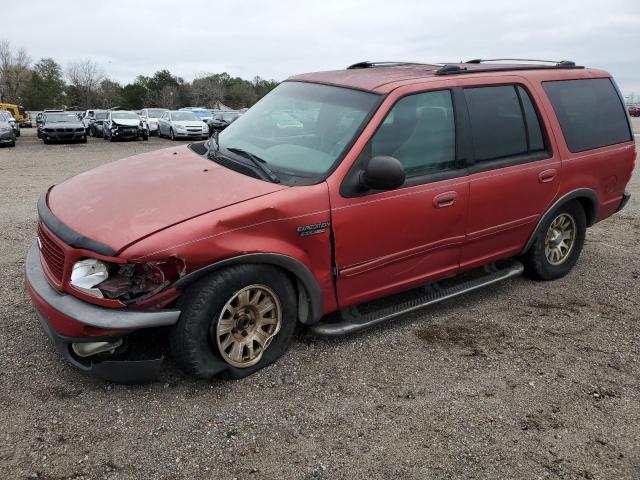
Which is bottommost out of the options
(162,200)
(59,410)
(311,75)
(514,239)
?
(59,410)

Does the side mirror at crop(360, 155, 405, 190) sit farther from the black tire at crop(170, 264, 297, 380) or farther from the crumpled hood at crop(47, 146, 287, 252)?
the black tire at crop(170, 264, 297, 380)

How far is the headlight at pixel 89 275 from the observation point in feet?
9.39

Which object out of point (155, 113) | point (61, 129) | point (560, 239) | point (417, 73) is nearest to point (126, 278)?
point (417, 73)

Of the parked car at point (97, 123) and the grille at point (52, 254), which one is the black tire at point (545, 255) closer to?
the grille at point (52, 254)

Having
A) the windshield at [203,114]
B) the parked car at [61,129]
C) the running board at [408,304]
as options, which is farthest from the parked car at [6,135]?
the running board at [408,304]

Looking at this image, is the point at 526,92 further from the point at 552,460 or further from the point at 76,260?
the point at 76,260

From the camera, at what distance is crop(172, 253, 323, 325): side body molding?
2931 mm

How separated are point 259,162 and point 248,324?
108cm

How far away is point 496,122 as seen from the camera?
13.7 feet

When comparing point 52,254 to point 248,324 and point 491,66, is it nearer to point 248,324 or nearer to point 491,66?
point 248,324

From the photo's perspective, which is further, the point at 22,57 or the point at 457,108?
the point at 22,57

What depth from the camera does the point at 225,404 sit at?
10.1ft

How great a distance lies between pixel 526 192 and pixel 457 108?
3.12ft

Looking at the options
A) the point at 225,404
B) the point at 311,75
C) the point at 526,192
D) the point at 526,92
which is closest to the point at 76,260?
the point at 225,404
